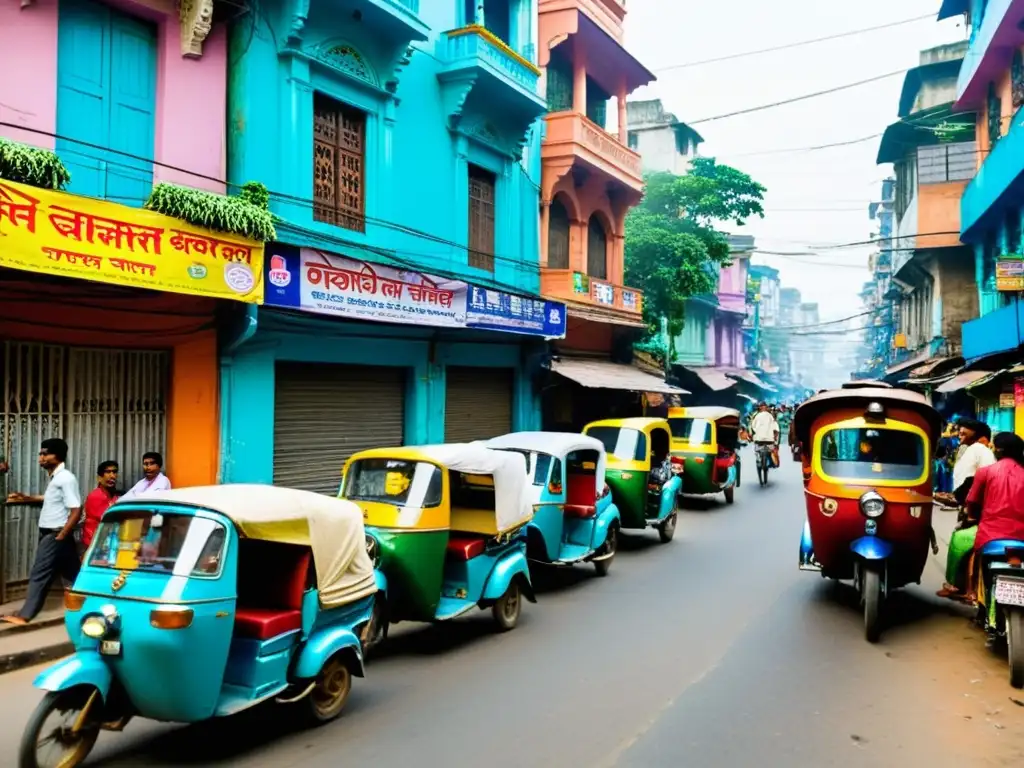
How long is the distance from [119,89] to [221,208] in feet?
6.68

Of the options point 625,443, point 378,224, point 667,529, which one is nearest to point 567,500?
point 625,443

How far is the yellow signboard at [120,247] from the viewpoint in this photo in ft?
23.1

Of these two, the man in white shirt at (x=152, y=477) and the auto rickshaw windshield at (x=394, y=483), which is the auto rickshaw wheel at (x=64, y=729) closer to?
the auto rickshaw windshield at (x=394, y=483)

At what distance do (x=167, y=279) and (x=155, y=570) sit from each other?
4.64m

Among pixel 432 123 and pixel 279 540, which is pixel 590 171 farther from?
pixel 279 540

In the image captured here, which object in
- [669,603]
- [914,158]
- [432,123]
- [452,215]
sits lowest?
[669,603]

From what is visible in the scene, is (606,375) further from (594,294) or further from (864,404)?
(864,404)

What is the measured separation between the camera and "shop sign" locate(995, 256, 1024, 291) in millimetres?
16578

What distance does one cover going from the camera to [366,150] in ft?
43.1

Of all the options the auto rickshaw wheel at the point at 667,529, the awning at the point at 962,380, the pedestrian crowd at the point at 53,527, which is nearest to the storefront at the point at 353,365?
the pedestrian crowd at the point at 53,527

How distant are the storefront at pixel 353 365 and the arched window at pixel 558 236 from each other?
3.02 m

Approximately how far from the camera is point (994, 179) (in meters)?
19.0

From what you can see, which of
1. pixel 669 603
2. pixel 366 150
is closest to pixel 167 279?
pixel 366 150

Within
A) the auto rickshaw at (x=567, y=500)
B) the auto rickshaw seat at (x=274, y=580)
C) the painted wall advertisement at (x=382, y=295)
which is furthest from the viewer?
the painted wall advertisement at (x=382, y=295)
